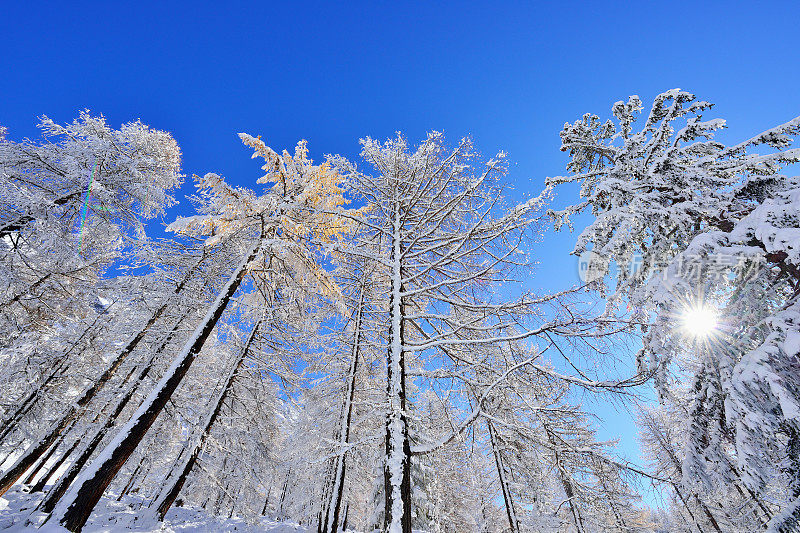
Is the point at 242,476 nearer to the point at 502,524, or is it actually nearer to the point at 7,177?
the point at 7,177

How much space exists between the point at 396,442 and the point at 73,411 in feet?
43.4

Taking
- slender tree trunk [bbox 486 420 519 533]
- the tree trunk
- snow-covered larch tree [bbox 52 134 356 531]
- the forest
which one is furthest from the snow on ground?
slender tree trunk [bbox 486 420 519 533]

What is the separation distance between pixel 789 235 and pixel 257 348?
1396 cm

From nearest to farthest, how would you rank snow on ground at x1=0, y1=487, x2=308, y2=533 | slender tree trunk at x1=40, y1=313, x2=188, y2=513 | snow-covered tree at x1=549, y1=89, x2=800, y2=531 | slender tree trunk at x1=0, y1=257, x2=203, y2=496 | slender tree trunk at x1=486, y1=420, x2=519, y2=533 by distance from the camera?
snow-covered tree at x1=549, y1=89, x2=800, y2=531
snow on ground at x1=0, y1=487, x2=308, y2=533
slender tree trunk at x1=0, y1=257, x2=203, y2=496
slender tree trunk at x1=40, y1=313, x2=188, y2=513
slender tree trunk at x1=486, y1=420, x2=519, y2=533

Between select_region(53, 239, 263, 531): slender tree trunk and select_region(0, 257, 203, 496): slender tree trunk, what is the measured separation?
209 inches

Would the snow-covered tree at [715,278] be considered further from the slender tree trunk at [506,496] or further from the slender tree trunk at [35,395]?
the slender tree trunk at [35,395]

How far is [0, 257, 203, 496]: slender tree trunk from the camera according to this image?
879cm

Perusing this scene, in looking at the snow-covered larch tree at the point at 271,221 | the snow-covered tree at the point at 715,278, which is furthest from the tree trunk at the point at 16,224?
the snow-covered tree at the point at 715,278

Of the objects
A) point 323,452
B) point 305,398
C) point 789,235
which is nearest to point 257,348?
point 305,398

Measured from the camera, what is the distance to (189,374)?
43.8 feet

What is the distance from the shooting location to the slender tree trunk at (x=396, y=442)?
12.4ft

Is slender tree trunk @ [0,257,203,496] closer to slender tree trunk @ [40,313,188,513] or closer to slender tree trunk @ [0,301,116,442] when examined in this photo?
slender tree trunk @ [40,313,188,513]

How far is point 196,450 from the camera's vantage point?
970cm

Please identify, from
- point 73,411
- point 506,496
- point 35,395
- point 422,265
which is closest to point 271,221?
point 422,265
